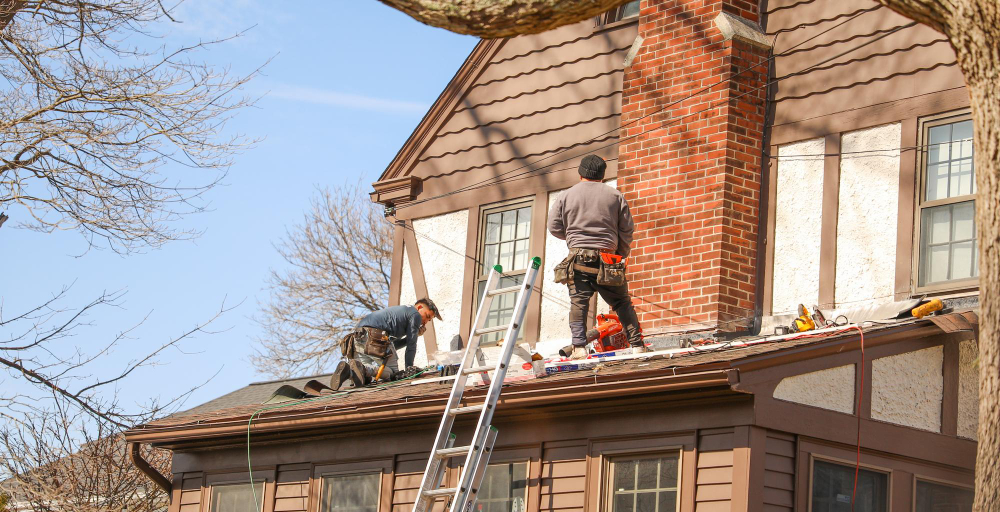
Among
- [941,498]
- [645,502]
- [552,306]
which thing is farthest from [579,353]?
[941,498]

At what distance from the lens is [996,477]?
17.2ft

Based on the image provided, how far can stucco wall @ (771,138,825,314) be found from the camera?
11.1 meters

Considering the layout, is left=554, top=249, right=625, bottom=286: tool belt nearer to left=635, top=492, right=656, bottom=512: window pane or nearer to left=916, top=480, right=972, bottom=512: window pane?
left=635, top=492, right=656, bottom=512: window pane

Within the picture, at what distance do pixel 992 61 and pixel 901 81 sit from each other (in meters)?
5.76

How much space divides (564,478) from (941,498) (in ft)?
8.93

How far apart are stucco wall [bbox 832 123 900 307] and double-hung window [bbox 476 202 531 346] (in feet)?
11.4

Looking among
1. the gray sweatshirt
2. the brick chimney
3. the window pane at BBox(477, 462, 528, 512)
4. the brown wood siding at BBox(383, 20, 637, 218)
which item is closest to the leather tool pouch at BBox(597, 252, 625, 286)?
the gray sweatshirt

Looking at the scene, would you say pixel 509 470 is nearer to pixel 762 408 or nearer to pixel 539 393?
pixel 539 393

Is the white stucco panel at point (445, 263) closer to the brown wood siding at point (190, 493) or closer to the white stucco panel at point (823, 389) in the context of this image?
the brown wood siding at point (190, 493)

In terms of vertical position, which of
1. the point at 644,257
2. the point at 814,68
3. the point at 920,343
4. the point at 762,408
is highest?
the point at 814,68

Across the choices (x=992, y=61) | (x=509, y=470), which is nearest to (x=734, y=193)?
(x=509, y=470)

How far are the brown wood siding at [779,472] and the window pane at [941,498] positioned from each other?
4.07 feet

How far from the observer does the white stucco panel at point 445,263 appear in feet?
45.3

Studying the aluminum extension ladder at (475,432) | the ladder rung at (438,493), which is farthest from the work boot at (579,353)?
the ladder rung at (438,493)
